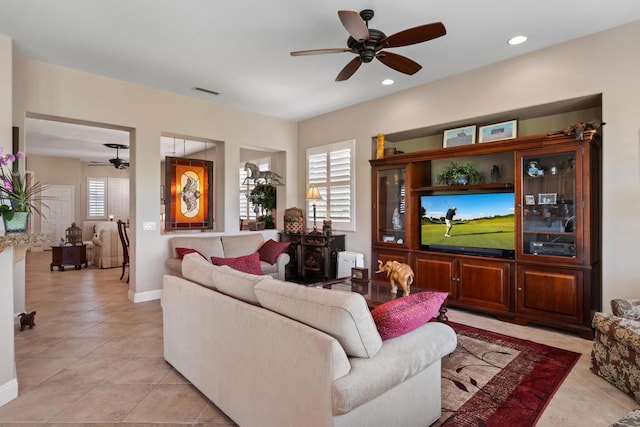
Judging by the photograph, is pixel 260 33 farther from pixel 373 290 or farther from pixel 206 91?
pixel 373 290

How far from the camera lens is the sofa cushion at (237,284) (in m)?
2.09

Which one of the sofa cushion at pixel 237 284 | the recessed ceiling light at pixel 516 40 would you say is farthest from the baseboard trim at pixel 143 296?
the recessed ceiling light at pixel 516 40

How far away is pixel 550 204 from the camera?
12.5ft

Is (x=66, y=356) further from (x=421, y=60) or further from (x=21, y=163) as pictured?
(x=421, y=60)

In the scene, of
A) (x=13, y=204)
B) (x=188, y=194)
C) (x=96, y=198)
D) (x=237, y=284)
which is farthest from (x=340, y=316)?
(x=96, y=198)

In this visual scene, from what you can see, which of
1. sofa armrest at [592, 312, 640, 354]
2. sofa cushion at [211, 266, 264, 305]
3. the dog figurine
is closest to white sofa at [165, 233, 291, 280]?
the dog figurine

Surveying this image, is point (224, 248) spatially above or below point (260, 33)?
below

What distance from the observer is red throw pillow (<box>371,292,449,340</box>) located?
1.78m

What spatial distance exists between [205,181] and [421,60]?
13.0 ft

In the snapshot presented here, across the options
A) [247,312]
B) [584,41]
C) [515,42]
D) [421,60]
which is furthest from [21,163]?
[584,41]

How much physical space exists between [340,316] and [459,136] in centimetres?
387

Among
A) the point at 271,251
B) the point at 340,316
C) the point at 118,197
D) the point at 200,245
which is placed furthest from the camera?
the point at 118,197

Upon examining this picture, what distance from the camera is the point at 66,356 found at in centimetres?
309

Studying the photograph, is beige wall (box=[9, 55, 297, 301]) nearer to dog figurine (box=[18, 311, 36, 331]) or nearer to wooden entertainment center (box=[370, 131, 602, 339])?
dog figurine (box=[18, 311, 36, 331])
